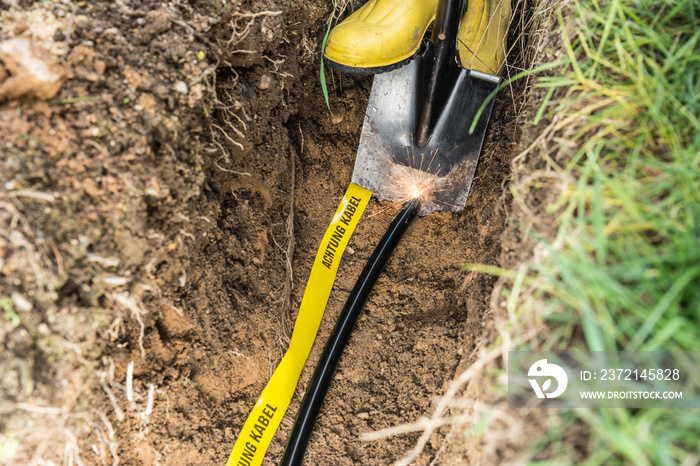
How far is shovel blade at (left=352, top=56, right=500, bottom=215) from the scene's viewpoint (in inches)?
72.2

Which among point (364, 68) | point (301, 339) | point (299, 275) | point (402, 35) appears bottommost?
point (301, 339)

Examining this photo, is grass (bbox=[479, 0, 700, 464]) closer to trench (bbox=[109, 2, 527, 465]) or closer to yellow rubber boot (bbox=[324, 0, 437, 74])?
trench (bbox=[109, 2, 527, 465])

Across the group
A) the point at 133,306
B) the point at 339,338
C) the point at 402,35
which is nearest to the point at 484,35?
the point at 402,35

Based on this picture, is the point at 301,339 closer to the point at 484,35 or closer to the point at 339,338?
the point at 339,338

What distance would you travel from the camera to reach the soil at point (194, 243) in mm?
1048

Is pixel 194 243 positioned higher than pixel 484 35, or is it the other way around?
pixel 484 35

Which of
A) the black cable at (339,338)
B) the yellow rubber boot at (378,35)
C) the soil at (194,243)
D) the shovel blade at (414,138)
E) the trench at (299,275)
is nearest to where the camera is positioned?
the soil at (194,243)

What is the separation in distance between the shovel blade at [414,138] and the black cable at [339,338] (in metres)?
0.14

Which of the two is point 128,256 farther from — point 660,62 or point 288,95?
point 660,62

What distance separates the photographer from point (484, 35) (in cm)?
175

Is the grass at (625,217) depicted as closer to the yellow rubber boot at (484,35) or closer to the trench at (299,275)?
the trench at (299,275)

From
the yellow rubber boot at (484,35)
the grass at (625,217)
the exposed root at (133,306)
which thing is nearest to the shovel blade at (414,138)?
the yellow rubber boot at (484,35)

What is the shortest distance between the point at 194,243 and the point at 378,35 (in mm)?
1071

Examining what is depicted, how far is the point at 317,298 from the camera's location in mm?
1814
